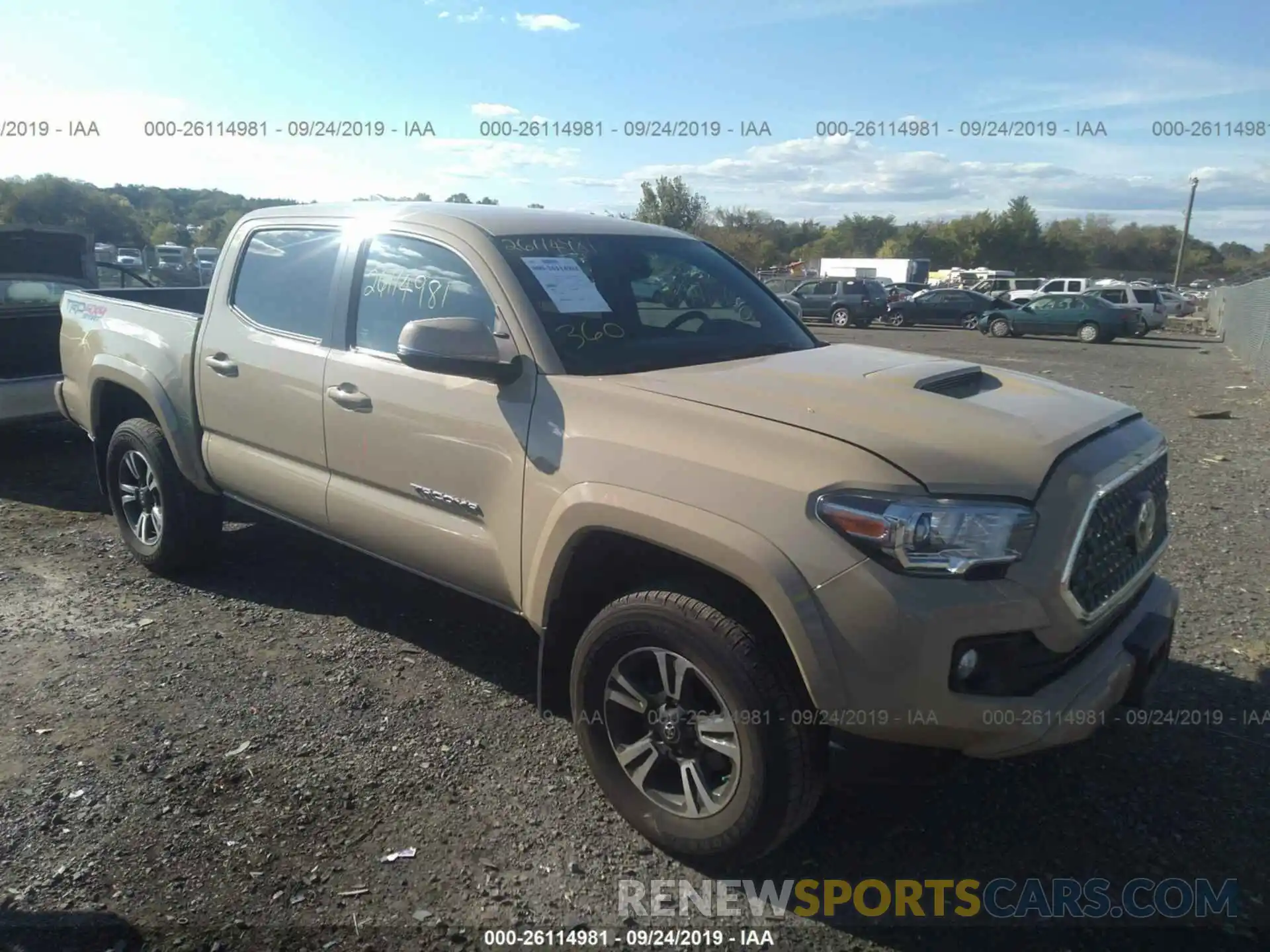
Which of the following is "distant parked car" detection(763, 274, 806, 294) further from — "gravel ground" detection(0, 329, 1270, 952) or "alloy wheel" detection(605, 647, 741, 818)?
"alloy wheel" detection(605, 647, 741, 818)

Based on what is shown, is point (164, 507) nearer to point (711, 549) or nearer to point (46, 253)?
point (711, 549)

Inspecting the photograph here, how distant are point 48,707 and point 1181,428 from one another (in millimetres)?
10934

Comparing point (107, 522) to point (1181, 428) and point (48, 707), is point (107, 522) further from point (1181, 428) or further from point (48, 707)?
point (1181, 428)

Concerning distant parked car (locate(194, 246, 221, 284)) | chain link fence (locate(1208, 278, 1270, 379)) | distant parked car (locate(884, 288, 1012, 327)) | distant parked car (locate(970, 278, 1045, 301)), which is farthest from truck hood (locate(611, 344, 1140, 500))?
distant parked car (locate(970, 278, 1045, 301))

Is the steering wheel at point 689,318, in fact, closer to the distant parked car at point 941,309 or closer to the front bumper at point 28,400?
the front bumper at point 28,400

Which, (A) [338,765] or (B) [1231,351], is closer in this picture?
(A) [338,765]

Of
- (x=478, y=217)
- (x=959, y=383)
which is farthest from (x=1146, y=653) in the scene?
(x=478, y=217)

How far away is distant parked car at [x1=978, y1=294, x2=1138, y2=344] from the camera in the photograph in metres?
26.3

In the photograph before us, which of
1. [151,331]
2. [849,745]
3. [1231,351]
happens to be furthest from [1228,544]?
[1231,351]

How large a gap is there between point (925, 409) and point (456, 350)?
58.5 inches

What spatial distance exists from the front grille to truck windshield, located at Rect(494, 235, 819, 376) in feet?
4.60

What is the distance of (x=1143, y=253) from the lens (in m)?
83.5

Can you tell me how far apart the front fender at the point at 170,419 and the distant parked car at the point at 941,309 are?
98.0 feet

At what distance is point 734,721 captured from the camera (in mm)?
2512
